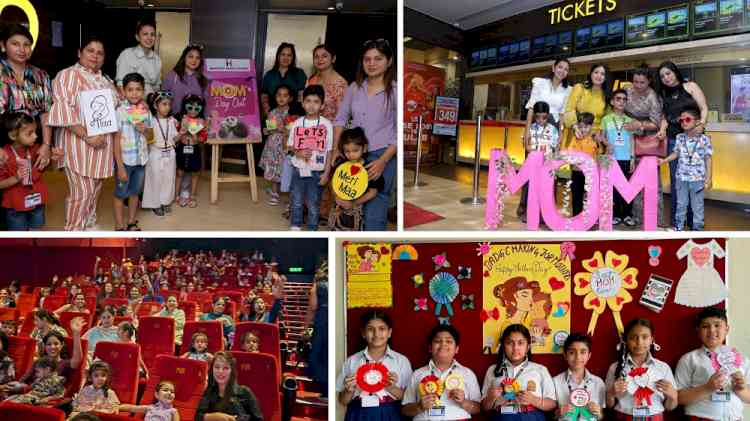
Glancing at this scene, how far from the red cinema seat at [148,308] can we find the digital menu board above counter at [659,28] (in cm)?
243

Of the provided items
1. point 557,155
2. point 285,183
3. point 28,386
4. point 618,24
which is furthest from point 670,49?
point 28,386

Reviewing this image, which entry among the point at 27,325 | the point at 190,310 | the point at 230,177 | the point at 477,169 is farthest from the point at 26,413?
the point at 477,169

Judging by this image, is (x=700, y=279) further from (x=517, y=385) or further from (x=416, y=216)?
(x=416, y=216)

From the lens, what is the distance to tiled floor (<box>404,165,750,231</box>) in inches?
108

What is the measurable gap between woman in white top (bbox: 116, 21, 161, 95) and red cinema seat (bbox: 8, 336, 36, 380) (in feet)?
4.32

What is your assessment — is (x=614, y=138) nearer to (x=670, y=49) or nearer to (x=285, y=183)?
(x=670, y=49)

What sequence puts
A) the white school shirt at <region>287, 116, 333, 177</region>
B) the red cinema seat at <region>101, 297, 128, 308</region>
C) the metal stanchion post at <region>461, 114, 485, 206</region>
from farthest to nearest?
the metal stanchion post at <region>461, 114, 485, 206</region> < the white school shirt at <region>287, 116, 333, 177</region> < the red cinema seat at <region>101, 297, 128, 308</region>

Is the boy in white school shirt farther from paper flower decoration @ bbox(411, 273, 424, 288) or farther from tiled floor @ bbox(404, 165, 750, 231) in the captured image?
paper flower decoration @ bbox(411, 273, 424, 288)

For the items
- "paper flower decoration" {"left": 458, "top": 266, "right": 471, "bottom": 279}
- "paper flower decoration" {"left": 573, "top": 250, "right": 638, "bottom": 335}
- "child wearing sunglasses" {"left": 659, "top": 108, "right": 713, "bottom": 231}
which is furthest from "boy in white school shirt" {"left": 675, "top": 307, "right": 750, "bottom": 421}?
"paper flower decoration" {"left": 458, "top": 266, "right": 471, "bottom": 279}

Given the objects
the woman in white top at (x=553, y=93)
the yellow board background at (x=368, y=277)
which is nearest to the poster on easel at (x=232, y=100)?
the yellow board background at (x=368, y=277)

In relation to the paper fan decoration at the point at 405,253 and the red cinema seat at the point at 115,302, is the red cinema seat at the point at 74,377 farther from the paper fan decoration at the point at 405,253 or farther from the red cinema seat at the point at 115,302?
the paper fan decoration at the point at 405,253

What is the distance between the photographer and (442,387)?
7.75 feet

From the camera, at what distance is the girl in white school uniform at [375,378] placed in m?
2.38

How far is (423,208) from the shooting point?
306 cm
